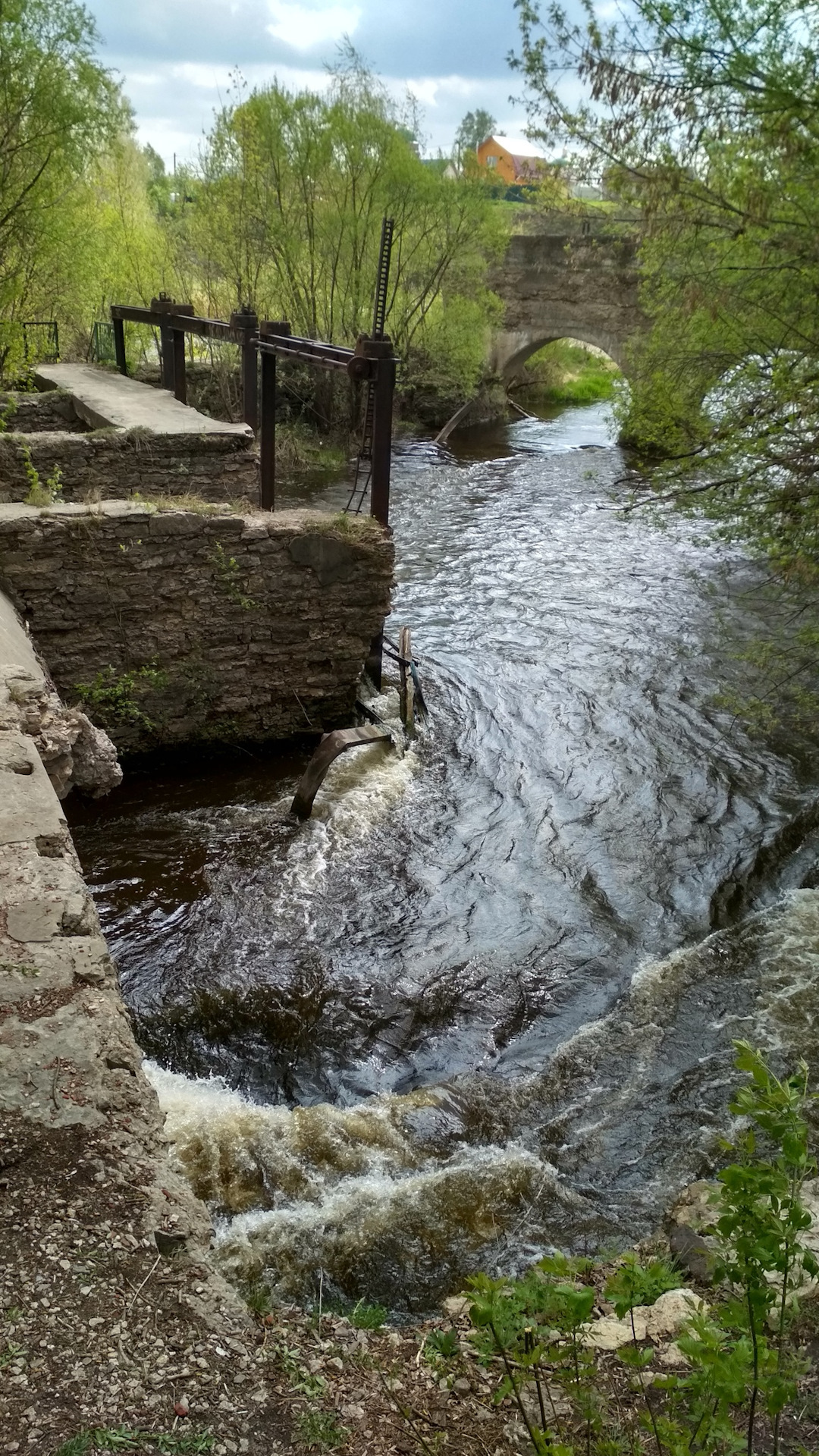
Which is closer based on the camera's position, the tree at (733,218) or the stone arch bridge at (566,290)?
the tree at (733,218)

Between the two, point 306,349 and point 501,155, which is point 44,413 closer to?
point 306,349

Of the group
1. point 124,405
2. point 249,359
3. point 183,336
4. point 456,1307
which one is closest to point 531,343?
point 183,336

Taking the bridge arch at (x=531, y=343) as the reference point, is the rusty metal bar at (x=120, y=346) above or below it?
below

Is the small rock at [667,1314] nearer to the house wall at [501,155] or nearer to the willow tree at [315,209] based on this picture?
the willow tree at [315,209]

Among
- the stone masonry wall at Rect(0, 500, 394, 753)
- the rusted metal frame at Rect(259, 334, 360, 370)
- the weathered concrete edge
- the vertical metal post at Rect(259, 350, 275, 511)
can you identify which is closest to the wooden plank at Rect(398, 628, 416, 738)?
the stone masonry wall at Rect(0, 500, 394, 753)

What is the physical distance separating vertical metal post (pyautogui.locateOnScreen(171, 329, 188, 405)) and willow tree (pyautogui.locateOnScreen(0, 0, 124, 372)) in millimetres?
1792

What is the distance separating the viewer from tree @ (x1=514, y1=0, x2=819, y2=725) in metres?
5.54

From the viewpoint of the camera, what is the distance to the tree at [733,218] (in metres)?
5.54

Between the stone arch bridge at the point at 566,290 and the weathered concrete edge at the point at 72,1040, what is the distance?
858 inches

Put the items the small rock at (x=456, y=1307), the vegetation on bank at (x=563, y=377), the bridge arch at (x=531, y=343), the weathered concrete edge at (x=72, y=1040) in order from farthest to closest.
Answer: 1. the vegetation on bank at (x=563, y=377)
2. the bridge arch at (x=531, y=343)
3. the small rock at (x=456, y=1307)
4. the weathered concrete edge at (x=72, y=1040)

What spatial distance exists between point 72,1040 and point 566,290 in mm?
24390

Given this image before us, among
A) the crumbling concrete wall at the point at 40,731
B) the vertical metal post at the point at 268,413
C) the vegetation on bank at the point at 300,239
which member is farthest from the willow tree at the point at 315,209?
the crumbling concrete wall at the point at 40,731

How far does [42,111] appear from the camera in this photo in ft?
34.7

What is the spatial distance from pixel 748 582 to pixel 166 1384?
1348 cm
